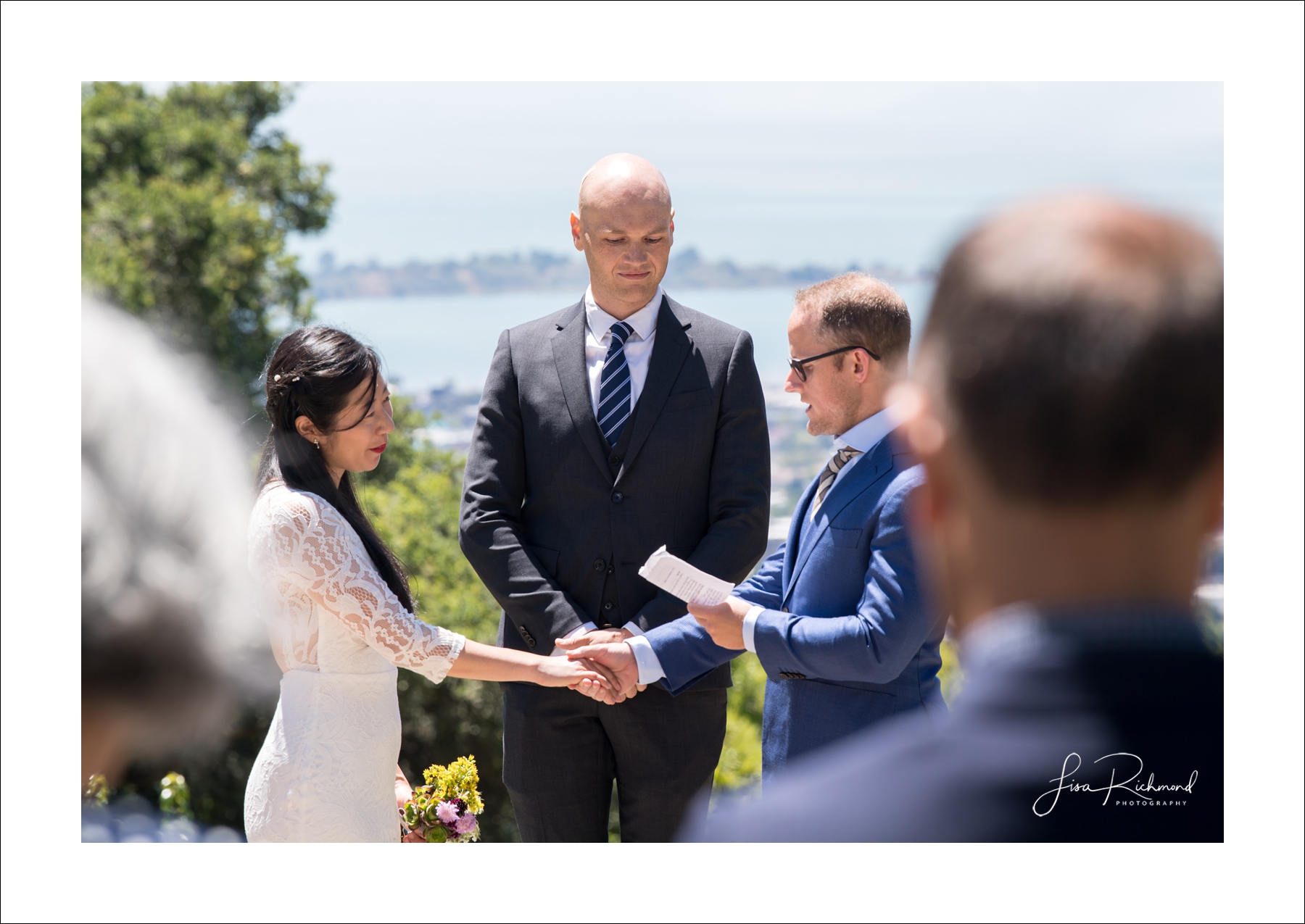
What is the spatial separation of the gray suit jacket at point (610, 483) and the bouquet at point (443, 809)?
525mm

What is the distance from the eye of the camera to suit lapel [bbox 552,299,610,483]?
11.7ft

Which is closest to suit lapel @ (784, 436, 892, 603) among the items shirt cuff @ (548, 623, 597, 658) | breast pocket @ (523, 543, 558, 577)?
shirt cuff @ (548, 623, 597, 658)

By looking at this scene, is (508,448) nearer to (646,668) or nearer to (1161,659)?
(646,668)

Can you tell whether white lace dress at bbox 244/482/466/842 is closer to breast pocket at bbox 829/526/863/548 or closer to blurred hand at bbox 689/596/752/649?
blurred hand at bbox 689/596/752/649

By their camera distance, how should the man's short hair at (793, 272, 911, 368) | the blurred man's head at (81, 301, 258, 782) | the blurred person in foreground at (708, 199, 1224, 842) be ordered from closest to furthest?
the blurred man's head at (81, 301, 258, 782), the blurred person in foreground at (708, 199, 1224, 842), the man's short hair at (793, 272, 911, 368)

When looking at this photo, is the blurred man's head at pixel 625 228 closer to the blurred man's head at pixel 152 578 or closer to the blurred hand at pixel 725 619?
the blurred hand at pixel 725 619

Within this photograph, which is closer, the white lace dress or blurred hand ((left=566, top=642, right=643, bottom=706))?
the white lace dress

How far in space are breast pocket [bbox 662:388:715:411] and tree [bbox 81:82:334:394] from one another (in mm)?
5012

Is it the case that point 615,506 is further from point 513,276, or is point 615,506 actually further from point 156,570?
point 513,276

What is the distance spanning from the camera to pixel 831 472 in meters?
3.08

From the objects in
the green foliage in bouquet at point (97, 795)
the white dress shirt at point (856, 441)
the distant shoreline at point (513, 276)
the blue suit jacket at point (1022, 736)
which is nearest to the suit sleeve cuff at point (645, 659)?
the white dress shirt at point (856, 441)

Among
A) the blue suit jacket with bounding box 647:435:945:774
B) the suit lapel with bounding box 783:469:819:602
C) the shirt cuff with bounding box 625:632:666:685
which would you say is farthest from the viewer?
the shirt cuff with bounding box 625:632:666:685

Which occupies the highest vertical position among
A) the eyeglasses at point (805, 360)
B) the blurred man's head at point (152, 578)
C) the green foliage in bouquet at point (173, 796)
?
the eyeglasses at point (805, 360)

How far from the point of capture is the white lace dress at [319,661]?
115 inches
